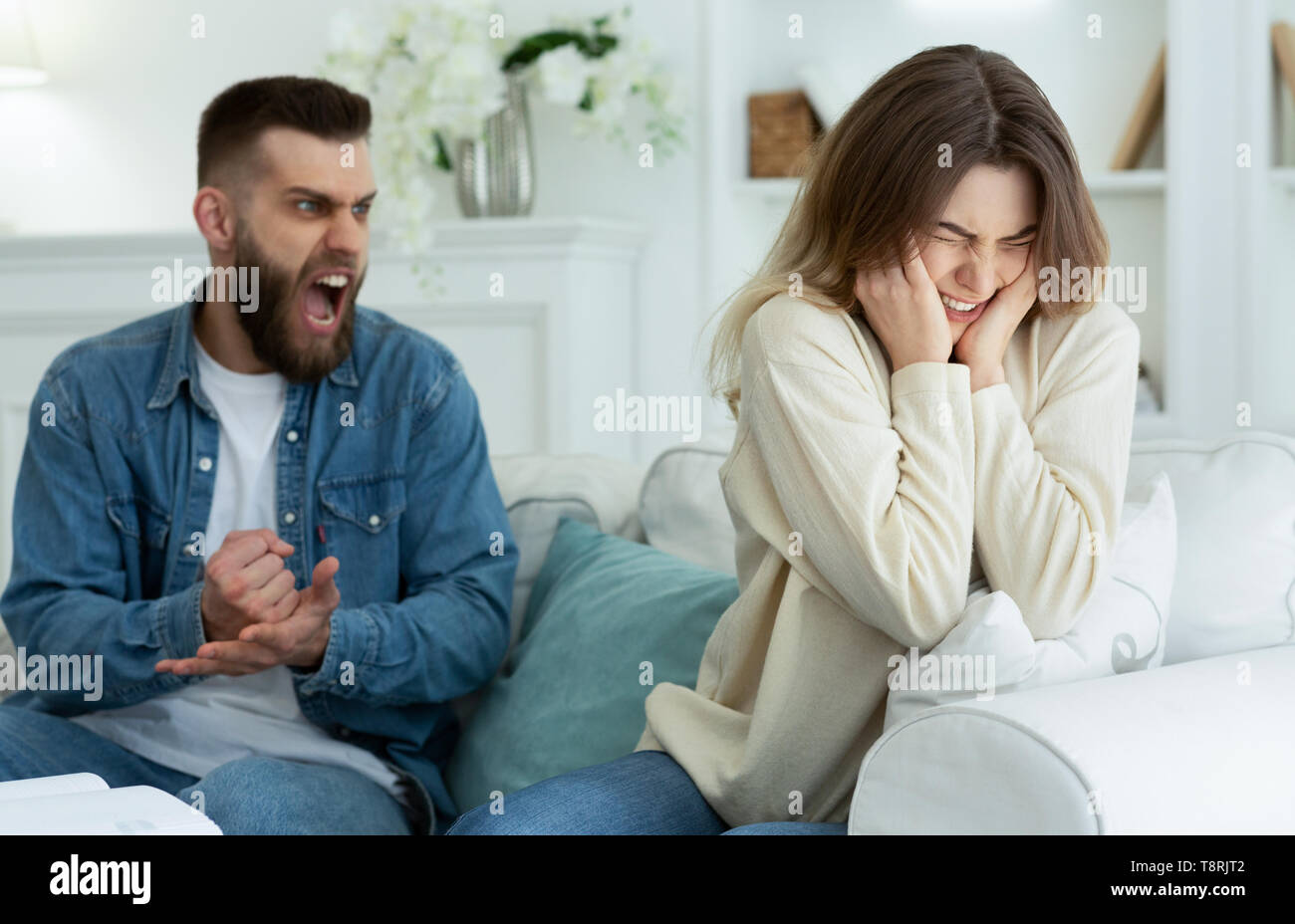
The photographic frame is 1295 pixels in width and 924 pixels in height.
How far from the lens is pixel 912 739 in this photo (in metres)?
1.02

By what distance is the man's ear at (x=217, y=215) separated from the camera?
1.71 metres

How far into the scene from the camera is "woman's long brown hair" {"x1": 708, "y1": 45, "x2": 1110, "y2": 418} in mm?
1232

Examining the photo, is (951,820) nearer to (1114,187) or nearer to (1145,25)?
(1114,187)

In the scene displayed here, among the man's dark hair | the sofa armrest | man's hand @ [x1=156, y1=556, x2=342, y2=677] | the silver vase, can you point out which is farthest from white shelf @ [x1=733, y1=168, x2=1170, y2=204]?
the sofa armrest

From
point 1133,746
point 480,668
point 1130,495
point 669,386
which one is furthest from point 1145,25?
point 1133,746

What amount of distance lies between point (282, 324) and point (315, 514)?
22 cm

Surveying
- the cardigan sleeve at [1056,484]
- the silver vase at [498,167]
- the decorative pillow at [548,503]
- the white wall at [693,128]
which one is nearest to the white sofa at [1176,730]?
the cardigan sleeve at [1056,484]

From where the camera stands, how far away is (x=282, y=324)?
1.63 metres

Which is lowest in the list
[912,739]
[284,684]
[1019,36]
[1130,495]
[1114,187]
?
[284,684]

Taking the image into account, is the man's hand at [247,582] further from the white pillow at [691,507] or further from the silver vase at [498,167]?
the silver vase at [498,167]

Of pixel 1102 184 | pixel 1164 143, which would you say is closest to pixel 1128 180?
pixel 1102 184

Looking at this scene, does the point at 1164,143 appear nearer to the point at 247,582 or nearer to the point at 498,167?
the point at 498,167

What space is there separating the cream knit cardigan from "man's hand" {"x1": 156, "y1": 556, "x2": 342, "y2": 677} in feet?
1.33

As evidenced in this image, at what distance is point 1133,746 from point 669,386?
2145 mm
